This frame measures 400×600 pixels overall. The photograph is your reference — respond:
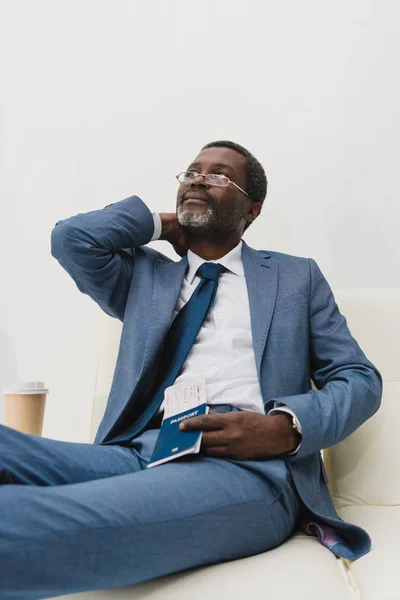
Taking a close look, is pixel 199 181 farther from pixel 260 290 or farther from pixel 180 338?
pixel 180 338

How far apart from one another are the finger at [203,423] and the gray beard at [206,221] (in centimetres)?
70

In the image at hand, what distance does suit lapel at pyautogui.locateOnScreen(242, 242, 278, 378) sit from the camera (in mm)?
1606

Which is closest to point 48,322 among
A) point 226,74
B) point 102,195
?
point 102,195

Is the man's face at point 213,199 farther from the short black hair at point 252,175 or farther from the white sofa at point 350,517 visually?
the white sofa at point 350,517

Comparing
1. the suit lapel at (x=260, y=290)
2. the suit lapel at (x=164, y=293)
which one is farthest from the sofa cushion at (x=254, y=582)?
the suit lapel at (x=164, y=293)

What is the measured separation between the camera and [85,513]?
1057 millimetres

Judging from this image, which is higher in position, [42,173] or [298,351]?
[42,173]

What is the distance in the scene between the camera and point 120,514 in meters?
1.09

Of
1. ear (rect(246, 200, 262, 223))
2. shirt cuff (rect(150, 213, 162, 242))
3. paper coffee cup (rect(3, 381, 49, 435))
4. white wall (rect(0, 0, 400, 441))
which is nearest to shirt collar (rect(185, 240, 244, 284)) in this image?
shirt cuff (rect(150, 213, 162, 242))

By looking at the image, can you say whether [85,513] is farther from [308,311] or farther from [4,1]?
[4,1]

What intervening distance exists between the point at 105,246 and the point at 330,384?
2.31ft

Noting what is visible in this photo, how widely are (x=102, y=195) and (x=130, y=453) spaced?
126cm

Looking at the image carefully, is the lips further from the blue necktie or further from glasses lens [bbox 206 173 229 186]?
the blue necktie

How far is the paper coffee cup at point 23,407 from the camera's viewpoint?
6.03 ft
